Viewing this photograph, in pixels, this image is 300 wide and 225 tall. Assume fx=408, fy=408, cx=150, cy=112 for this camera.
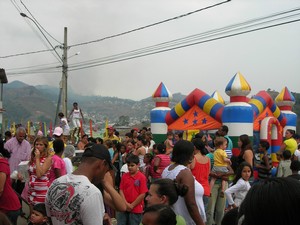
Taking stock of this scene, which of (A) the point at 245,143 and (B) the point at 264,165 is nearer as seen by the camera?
(A) the point at 245,143

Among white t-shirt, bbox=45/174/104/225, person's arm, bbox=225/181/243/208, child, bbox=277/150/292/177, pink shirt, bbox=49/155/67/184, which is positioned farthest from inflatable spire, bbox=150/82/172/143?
white t-shirt, bbox=45/174/104/225

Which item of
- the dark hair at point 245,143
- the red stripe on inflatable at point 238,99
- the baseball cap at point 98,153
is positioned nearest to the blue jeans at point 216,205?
the dark hair at point 245,143

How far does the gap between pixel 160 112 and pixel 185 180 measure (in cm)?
1175

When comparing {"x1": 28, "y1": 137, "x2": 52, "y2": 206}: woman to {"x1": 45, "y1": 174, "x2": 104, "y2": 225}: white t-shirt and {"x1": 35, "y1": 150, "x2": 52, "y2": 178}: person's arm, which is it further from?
{"x1": 45, "y1": 174, "x2": 104, "y2": 225}: white t-shirt

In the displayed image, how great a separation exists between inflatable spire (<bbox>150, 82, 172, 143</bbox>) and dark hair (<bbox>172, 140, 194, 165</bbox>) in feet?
36.8

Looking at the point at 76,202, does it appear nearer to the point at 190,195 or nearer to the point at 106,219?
the point at 106,219

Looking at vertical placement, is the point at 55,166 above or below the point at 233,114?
below

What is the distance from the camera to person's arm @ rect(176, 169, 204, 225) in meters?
3.89

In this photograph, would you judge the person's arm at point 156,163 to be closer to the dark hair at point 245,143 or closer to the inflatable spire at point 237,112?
the dark hair at point 245,143

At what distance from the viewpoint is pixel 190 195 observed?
12.8 ft

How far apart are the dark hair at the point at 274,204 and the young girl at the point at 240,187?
14.4 ft

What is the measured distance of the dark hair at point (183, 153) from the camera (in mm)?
4113

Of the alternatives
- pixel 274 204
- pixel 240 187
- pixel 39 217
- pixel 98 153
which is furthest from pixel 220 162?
pixel 274 204

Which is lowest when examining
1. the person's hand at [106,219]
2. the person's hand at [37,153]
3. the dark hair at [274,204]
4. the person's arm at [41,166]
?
the person's hand at [106,219]
